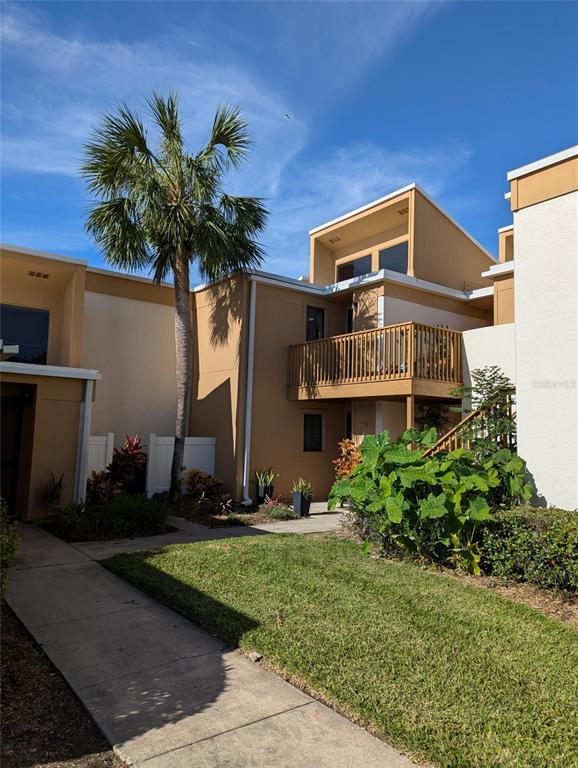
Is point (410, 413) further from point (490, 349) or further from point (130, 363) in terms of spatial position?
point (130, 363)

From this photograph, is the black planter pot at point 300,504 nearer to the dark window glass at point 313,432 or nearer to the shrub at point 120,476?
the dark window glass at point 313,432

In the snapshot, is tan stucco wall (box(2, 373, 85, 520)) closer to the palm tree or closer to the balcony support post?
the palm tree

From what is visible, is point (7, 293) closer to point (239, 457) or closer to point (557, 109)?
point (239, 457)

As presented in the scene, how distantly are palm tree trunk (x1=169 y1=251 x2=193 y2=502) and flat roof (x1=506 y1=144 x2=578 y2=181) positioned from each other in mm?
7193

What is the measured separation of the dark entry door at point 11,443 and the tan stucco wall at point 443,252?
34.4ft

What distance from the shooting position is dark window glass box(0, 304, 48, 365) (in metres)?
12.4

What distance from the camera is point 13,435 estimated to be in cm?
1123

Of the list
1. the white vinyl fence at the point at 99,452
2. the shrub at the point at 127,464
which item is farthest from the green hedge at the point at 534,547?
the white vinyl fence at the point at 99,452

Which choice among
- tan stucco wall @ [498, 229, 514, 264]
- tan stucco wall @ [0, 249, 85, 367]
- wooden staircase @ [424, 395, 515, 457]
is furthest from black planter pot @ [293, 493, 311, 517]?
tan stucco wall @ [498, 229, 514, 264]

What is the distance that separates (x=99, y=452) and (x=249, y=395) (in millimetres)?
3780

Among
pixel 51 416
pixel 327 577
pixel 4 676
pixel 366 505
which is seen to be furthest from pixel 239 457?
pixel 4 676

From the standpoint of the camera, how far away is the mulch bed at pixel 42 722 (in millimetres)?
2844

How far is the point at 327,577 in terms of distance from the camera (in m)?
6.40

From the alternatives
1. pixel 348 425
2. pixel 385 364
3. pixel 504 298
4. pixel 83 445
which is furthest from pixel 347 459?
pixel 83 445
